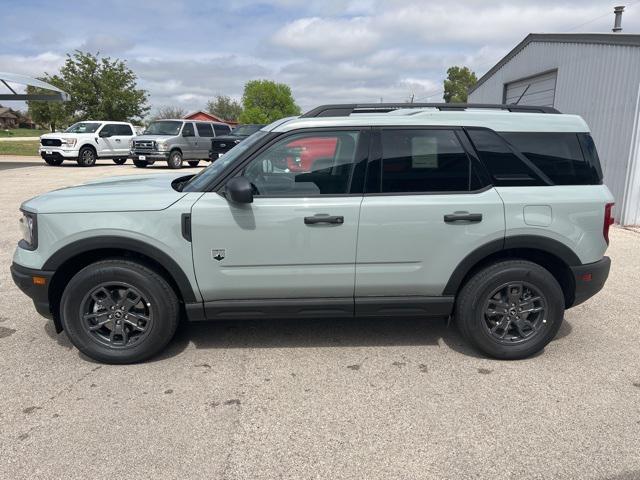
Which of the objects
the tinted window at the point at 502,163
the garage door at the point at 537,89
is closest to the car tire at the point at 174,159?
the garage door at the point at 537,89

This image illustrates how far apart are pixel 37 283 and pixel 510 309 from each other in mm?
3404

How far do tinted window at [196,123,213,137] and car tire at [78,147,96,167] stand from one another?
4.60 m

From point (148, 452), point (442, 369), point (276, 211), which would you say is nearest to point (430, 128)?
point (276, 211)

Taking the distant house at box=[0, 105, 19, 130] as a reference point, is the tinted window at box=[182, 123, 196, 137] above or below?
below

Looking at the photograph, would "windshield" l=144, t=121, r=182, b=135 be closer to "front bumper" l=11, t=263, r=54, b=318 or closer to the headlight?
→ the headlight

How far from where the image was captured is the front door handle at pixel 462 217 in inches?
138

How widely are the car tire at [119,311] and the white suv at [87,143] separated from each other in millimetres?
19357

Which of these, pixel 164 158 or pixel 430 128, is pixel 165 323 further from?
pixel 164 158

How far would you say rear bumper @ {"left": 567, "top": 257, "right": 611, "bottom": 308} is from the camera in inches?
145

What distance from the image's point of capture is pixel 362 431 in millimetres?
2873

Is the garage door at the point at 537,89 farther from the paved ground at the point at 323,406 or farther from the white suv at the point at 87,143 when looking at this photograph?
the white suv at the point at 87,143

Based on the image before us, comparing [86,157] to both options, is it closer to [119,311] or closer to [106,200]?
[106,200]

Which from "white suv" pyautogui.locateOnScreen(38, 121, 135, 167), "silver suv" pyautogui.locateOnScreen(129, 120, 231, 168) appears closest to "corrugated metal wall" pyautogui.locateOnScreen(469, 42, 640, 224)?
"silver suv" pyautogui.locateOnScreen(129, 120, 231, 168)

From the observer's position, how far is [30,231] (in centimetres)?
351
